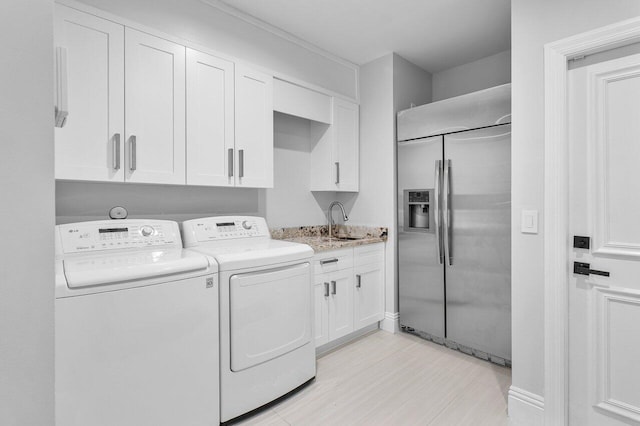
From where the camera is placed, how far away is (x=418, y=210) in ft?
9.59

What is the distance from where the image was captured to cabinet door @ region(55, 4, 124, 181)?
5.47 ft

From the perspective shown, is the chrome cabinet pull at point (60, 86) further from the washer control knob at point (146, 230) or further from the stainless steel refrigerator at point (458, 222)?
the stainless steel refrigerator at point (458, 222)

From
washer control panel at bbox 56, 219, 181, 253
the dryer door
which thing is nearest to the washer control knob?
washer control panel at bbox 56, 219, 181, 253

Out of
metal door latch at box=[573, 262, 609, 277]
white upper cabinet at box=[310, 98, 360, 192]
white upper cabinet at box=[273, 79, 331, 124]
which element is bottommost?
metal door latch at box=[573, 262, 609, 277]

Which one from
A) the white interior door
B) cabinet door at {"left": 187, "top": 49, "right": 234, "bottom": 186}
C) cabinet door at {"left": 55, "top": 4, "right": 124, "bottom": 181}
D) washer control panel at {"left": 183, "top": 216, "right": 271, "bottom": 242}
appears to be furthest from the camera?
washer control panel at {"left": 183, "top": 216, "right": 271, "bottom": 242}

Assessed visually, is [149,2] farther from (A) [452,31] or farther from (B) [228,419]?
(B) [228,419]

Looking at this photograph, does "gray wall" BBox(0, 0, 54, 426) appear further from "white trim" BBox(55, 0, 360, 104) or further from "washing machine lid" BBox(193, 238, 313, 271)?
"white trim" BBox(55, 0, 360, 104)

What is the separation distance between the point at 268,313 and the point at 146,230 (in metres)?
0.90

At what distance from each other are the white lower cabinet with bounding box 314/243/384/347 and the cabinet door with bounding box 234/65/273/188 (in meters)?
0.79

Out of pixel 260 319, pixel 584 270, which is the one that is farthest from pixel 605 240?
pixel 260 319

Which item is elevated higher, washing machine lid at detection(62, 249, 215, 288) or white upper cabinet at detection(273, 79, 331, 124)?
white upper cabinet at detection(273, 79, 331, 124)

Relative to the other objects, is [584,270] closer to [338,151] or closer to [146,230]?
[338,151]

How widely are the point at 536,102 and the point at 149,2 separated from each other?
7.66 ft

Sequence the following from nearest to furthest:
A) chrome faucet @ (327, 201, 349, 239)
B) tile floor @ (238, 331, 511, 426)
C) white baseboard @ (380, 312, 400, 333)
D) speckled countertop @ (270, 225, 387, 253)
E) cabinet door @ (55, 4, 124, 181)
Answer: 1. cabinet door @ (55, 4, 124, 181)
2. tile floor @ (238, 331, 511, 426)
3. speckled countertop @ (270, 225, 387, 253)
4. white baseboard @ (380, 312, 400, 333)
5. chrome faucet @ (327, 201, 349, 239)
